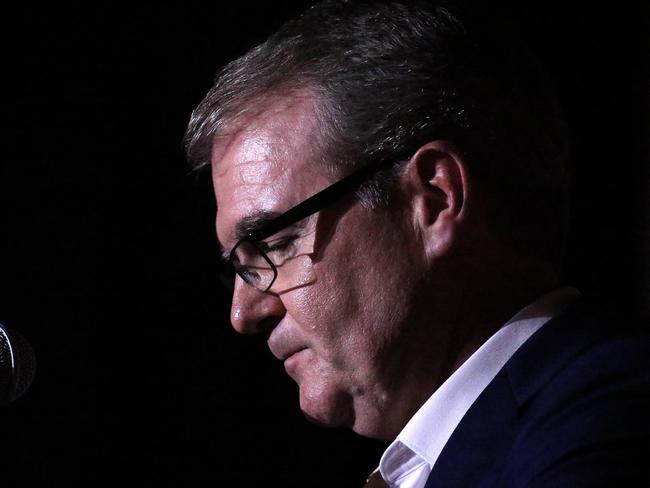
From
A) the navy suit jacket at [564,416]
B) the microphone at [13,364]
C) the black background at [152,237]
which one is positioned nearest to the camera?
the navy suit jacket at [564,416]

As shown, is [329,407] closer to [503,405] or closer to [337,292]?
[337,292]

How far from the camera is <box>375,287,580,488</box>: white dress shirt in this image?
132cm

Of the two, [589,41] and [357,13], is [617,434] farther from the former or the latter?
[589,41]

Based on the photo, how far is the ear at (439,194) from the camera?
4.41ft

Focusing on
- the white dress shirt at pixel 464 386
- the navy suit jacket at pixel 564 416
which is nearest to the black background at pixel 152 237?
the white dress shirt at pixel 464 386

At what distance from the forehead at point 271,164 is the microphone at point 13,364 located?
40 centimetres

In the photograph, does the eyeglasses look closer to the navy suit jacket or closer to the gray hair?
the gray hair

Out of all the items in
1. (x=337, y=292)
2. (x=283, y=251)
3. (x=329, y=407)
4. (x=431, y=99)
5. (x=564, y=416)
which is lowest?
(x=564, y=416)

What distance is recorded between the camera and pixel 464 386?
1324mm

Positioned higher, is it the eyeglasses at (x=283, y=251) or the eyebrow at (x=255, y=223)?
the eyebrow at (x=255, y=223)

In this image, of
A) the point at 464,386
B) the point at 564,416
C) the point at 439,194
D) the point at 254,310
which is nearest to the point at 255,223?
the point at 254,310

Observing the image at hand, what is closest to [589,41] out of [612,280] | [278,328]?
[612,280]

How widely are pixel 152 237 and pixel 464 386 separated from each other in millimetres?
1191

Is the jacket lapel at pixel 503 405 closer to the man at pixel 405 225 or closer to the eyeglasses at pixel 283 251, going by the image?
the man at pixel 405 225
